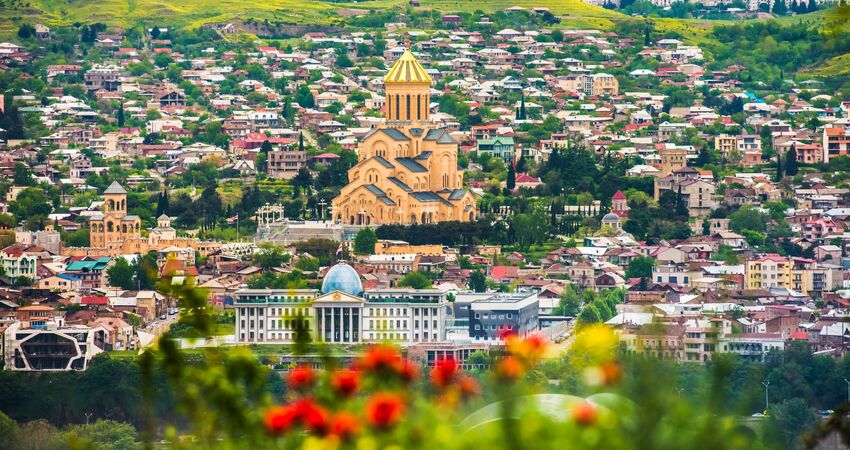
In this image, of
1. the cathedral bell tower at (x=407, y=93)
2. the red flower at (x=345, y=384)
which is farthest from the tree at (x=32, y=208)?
the red flower at (x=345, y=384)

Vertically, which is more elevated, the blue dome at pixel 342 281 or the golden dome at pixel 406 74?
the golden dome at pixel 406 74

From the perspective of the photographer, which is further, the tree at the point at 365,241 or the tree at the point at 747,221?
the tree at the point at 747,221

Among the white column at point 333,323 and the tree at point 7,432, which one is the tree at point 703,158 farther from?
the tree at point 7,432

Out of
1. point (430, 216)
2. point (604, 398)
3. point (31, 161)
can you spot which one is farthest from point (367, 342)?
point (604, 398)

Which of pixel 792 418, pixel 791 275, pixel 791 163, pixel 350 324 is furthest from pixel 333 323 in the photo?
pixel 791 163

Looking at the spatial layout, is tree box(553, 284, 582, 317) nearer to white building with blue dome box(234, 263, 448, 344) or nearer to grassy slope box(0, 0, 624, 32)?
white building with blue dome box(234, 263, 448, 344)

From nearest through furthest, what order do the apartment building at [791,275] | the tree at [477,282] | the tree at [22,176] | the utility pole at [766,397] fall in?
the utility pole at [766,397] < the tree at [477,282] < the apartment building at [791,275] < the tree at [22,176]

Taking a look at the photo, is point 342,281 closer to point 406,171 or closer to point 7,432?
point 406,171
